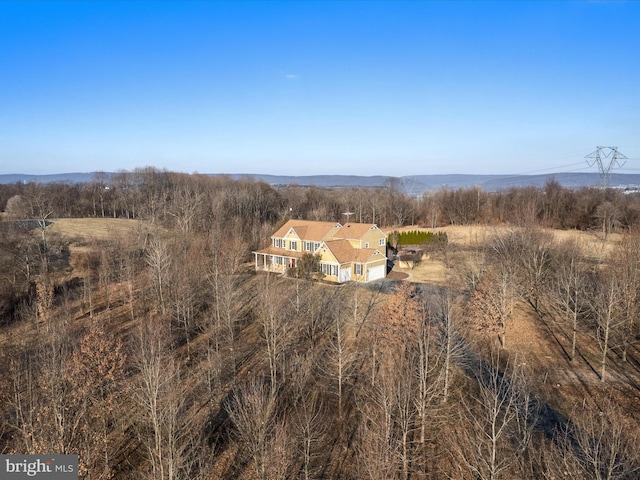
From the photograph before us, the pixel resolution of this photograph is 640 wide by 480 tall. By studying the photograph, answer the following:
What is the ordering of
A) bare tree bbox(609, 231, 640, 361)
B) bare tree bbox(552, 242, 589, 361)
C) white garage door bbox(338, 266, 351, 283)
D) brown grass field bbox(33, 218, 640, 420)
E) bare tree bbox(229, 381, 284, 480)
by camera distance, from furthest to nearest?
white garage door bbox(338, 266, 351, 283) → bare tree bbox(552, 242, 589, 361) → bare tree bbox(609, 231, 640, 361) → brown grass field bbox(33, 218, 640, 420) → bare tree bbox(229, 381, 284, 480)

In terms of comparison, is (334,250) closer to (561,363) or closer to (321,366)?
(321,366)

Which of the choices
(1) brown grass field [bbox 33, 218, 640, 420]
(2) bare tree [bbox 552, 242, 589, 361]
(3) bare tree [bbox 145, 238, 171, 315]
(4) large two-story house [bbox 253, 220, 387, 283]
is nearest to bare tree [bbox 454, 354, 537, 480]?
(1) brown grass field [bbox 33, 218, 640, 420]

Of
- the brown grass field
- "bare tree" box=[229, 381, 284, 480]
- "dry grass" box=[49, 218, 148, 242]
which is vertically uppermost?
"dry grass" box=[49, 218, 148, 242]

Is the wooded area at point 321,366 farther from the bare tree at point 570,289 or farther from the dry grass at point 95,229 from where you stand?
the dry grass at point 95,229

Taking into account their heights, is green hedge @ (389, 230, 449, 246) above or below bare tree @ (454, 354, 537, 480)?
above

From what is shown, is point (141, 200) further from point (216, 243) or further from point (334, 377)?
point (334, 377)

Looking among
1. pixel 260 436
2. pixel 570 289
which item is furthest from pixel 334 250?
pixel 260 436

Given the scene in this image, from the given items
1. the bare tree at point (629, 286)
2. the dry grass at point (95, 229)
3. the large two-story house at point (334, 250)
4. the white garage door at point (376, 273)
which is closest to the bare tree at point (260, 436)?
the bare tree at point (629, 286)

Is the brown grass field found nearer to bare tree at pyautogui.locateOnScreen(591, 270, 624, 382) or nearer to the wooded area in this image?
the wooded area
